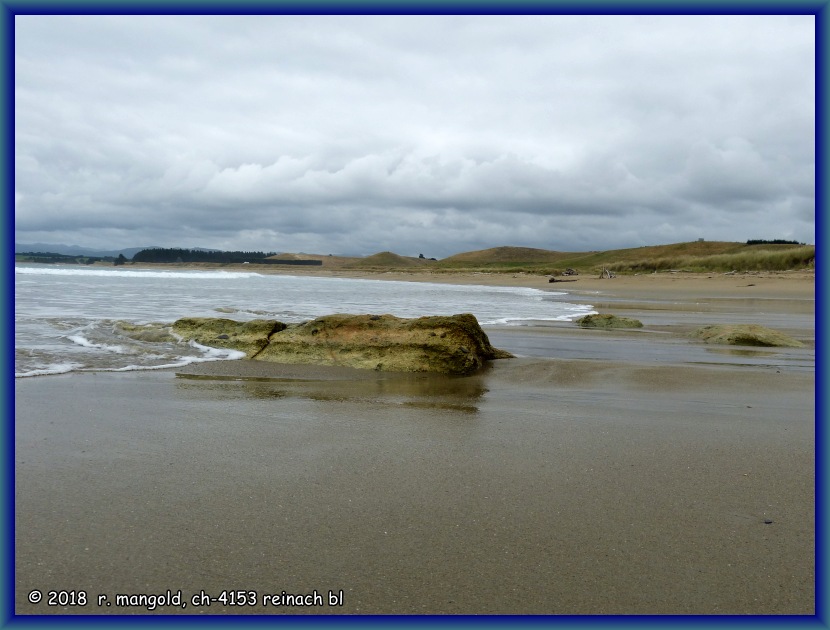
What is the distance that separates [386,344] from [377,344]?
0.43ft

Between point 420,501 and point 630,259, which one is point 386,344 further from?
point 630,259

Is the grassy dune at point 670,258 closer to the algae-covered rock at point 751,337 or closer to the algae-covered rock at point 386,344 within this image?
the algae-covered rock at point 751,337

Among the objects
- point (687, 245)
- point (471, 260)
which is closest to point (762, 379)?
point (687, 245)

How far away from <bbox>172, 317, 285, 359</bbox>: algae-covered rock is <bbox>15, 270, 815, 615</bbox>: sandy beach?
249cm

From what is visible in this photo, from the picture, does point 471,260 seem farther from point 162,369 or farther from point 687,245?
point 162,369

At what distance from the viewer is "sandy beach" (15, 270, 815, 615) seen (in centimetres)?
259

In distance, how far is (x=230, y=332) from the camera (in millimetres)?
9680

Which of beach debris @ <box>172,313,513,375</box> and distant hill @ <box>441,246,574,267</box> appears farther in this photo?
distant hill @ <box>441,246,574,267</box>

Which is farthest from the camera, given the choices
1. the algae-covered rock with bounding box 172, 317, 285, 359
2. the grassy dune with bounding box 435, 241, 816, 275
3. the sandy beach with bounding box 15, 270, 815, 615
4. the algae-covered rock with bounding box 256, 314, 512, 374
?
the grassy dune with bounding box 435, 241, 816, 275

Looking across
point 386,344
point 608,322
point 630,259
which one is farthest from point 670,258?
point 386,344

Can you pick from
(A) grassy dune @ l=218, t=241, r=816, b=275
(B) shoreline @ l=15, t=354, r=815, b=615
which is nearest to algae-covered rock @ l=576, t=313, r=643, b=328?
(A) grassy dune @ l=218, t=241, r=816, b=275

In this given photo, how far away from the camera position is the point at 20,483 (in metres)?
3.59

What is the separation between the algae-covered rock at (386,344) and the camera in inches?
322

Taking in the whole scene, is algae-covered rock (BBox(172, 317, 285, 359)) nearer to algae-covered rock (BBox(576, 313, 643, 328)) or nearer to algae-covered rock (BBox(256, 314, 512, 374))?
algae-covered rock (BBox(256, 314, 512, 374))
